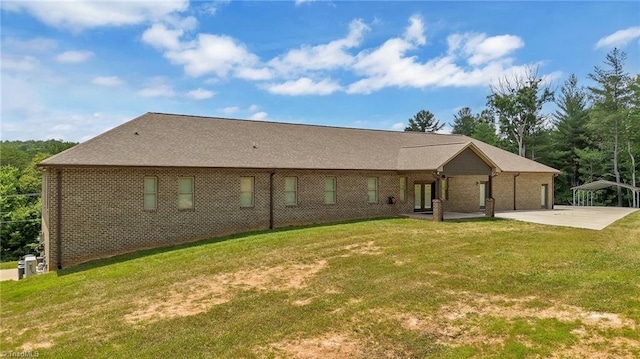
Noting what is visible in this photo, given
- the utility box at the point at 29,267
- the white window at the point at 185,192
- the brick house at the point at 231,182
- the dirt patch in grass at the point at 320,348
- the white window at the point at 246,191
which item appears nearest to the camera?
the dirt patch in grass at the point at 320,348

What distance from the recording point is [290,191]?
64.3ft

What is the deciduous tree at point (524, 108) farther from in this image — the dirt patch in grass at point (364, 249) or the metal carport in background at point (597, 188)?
the dirt patch in grass at point (364, 249)

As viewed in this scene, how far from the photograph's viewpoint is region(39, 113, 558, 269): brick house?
14648 millimetres

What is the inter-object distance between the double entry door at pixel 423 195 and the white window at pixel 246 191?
9.86 meters

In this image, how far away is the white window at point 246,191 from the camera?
18.3 meters

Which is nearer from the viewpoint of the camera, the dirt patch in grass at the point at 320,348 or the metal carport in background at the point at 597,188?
the dirt patch in grass at the point at 320,348

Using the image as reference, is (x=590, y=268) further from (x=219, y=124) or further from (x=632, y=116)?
(x=632, y=116)

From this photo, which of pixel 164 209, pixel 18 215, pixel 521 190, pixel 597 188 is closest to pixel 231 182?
pixel 164 209

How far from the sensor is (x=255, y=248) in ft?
46.2

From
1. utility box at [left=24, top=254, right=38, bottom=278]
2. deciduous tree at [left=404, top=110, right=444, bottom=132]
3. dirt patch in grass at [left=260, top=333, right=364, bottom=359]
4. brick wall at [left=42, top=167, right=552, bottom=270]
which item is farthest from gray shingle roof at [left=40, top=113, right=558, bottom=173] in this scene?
deciduous tree at [left=404, top=110, right=444, bottom=132]

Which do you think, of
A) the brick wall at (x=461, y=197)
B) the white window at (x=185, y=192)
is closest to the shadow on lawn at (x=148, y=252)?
the white window at (x=185, y=192)

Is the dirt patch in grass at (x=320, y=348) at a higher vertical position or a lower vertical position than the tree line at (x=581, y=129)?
lower

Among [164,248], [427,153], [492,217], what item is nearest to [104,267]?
[164,248]

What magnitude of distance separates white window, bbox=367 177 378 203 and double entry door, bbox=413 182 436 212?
2.73m
